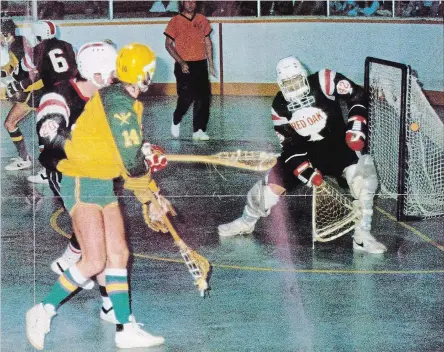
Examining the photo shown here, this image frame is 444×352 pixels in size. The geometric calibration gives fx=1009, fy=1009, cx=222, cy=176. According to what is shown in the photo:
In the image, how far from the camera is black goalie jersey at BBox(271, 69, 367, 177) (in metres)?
5.55

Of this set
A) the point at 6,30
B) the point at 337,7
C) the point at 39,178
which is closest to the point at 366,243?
the point at 39,178

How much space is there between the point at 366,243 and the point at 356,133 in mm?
641

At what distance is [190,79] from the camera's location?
31.1 ft

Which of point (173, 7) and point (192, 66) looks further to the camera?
point (173, 7)

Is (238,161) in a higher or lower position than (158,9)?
lower

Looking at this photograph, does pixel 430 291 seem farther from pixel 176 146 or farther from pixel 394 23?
pixel 394 23

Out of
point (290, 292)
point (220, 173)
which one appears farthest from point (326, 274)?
point (220, 173)

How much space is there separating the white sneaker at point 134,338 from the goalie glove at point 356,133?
181 cm

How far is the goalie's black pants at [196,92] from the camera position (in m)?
9.45

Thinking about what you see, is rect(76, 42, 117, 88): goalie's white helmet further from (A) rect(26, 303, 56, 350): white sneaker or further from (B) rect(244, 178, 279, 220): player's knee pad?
(B) rect(244, 178, 279, 220): player's knee pad

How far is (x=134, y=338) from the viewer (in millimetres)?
4121

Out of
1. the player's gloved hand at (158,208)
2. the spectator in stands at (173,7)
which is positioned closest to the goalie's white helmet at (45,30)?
the player's gloved hand at (158,208)

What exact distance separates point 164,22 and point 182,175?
14.3 feet

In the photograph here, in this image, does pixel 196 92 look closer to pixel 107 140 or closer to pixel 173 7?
pixel 173 7
